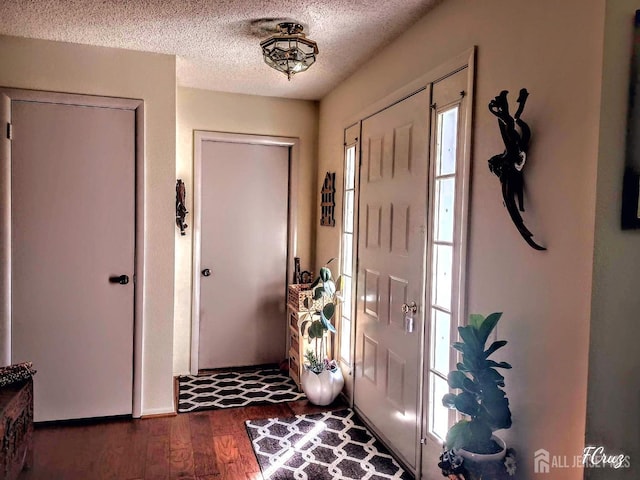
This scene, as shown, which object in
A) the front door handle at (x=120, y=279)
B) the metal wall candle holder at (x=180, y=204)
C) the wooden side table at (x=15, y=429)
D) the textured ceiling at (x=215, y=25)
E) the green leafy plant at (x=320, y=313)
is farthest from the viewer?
the metal wall candle holder at (x=180, y=204)

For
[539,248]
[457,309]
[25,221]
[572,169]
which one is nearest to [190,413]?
[25,221]

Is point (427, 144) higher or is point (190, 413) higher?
point (427, 144)

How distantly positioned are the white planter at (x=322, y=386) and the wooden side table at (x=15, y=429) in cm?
168

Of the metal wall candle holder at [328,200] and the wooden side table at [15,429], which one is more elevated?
the metal wall candle holder at [328,200]

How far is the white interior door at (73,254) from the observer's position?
2.92 metres

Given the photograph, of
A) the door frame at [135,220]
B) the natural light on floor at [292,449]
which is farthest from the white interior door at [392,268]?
the door frame at [135,220]

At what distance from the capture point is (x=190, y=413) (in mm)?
3203

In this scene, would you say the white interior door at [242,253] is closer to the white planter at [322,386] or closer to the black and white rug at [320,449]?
the white planter at [322,386]

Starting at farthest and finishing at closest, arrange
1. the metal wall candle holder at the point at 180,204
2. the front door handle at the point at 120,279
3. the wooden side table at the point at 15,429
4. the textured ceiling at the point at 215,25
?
the metal wall candle holder at the point at 180,204
the front door handle at the point at 120,279
the textured ceiling at the point at 215,25
the wooden side table at the point at 15,429

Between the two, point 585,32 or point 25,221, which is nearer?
point 585,32

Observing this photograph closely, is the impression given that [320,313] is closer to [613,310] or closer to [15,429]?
[15,429]

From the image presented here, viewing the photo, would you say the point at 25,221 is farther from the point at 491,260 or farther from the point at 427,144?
the point at 491,260

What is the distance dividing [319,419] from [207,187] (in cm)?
212

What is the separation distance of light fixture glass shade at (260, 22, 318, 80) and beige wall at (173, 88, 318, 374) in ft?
4.76
